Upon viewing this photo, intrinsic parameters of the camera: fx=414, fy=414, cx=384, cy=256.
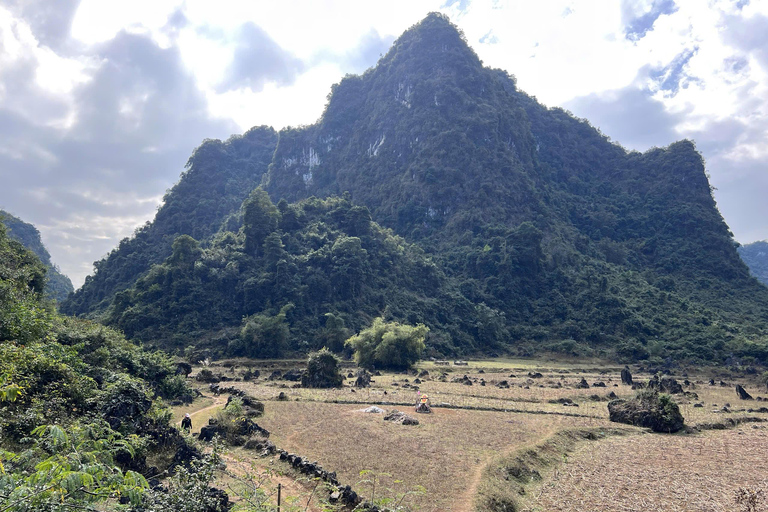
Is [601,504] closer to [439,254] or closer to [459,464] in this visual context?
[459,464]

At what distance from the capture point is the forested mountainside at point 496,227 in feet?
209

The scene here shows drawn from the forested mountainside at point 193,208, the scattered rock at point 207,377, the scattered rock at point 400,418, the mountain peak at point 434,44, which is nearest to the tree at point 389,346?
the scattered rock at point 207,377

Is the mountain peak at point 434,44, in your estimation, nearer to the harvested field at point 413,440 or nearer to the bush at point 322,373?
the bush at point 322,373

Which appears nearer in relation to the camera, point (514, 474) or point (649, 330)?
point (514, 474)

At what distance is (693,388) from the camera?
3581 cm

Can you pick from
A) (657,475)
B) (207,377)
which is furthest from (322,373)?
(657,475)

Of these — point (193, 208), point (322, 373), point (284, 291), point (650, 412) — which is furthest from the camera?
point (193, 208)

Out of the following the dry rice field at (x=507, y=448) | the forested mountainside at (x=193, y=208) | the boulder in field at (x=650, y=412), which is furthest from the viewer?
the forested mountainside at (x=193, y=208)

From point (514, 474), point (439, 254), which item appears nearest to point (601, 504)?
point (514, 474)

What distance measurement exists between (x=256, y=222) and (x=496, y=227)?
50970 millimetres

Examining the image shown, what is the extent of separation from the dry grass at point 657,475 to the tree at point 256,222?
62.8 m

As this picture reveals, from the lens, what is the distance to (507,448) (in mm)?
15836

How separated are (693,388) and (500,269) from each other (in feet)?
155

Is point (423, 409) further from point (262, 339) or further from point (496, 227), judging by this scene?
point (496, 227)
